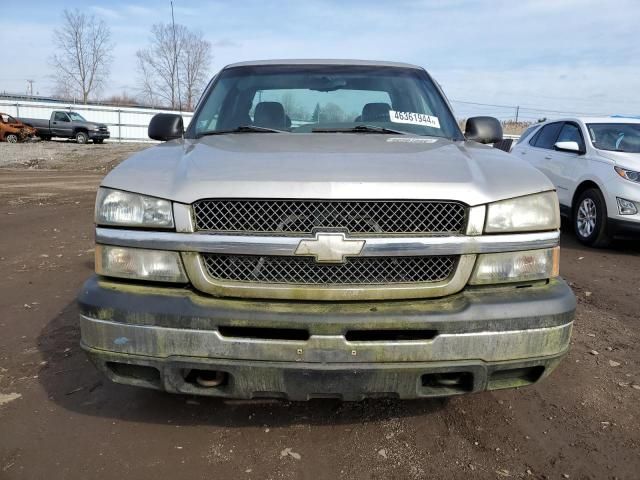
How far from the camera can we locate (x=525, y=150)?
9.30m

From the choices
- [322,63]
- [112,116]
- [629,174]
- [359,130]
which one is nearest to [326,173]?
[359,130]

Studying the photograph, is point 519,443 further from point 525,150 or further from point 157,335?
point 525,150

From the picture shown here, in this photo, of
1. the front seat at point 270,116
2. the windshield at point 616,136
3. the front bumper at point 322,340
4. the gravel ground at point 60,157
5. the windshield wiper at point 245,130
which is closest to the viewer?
the front bumper at point 322,340

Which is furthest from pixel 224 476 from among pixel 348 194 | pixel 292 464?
pixel 348 194

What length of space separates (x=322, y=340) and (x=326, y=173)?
2.22ft

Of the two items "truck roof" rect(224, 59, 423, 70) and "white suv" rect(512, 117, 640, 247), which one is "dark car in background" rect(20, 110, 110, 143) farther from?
"truck roof" rect(224, 59, 423, 70)

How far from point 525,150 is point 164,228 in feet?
27.3

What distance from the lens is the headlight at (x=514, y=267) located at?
7.43 feet

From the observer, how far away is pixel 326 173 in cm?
223

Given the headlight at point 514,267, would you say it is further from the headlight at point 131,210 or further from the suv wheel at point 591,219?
the suv wheel at point 591,219

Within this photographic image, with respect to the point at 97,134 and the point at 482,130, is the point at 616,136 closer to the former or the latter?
the point at 482,130

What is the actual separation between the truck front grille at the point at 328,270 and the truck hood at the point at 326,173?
261mm

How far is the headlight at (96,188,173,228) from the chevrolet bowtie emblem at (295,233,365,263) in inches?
22.4

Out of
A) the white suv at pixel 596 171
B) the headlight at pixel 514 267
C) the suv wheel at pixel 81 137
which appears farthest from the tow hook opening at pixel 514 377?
the suv wheel at pixel 81 137
